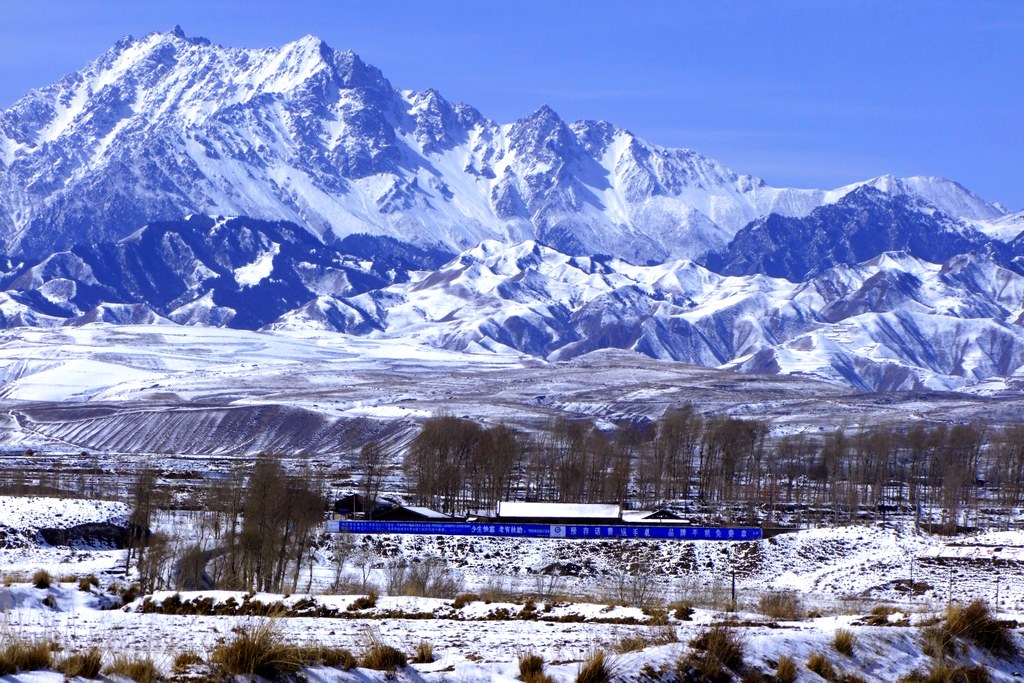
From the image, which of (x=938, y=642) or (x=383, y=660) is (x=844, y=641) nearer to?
(x=938, y=642)

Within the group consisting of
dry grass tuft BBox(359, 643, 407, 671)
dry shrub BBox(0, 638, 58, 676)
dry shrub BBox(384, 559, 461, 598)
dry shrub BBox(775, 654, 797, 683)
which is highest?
dry shrub BBox(0, 638, 58, 676)

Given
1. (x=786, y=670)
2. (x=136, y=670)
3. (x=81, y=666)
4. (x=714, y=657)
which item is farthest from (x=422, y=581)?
(x=81, y=666)

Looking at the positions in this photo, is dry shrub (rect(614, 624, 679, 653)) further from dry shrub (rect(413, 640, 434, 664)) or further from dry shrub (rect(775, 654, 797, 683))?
dry shrub (rect(413, 640, 434, 664))

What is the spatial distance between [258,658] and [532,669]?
12.7 ft

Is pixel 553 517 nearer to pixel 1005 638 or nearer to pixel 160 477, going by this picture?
pixel 160 477

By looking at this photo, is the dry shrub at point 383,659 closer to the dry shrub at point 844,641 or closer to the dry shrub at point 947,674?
the dry shrub at point 844,641

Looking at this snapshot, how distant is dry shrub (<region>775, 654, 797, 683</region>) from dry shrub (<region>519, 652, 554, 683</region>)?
336 centimetres

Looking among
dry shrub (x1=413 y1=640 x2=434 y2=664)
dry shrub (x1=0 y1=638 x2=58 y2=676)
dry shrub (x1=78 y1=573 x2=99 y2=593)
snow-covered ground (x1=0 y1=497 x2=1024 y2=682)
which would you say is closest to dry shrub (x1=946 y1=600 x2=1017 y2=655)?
snow-covered ground (x1=0 y1=497 x2=1024 y2=682)

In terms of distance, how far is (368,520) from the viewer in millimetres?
88125

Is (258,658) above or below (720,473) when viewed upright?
below

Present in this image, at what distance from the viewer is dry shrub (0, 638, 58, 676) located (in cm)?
1534

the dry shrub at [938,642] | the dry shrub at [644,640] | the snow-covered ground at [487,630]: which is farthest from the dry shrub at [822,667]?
the dry shrub at [938,642]

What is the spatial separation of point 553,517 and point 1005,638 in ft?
237

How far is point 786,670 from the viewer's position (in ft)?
66.5
